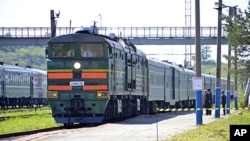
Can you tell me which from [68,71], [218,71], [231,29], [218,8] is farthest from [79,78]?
[231,29]

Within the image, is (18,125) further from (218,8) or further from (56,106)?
(218,8)

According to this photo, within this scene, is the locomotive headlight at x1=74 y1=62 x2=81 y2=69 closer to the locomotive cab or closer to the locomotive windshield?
the locomotive cab

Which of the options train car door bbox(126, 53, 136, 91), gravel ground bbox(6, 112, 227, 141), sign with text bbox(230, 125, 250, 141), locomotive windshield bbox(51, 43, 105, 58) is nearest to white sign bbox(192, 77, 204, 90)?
gravel ground bbox(6, 112, 227, 141)

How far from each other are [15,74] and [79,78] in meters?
31.5

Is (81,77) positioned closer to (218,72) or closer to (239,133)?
(218,72)

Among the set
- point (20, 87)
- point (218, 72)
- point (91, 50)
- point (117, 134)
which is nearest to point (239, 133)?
point (117, 134)

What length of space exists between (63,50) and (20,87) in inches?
1278

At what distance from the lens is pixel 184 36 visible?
87250 mm

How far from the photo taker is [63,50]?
1234 inches

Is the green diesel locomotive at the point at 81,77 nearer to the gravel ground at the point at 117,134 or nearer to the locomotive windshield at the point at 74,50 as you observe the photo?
the locomotive windshield at the point at 74,50

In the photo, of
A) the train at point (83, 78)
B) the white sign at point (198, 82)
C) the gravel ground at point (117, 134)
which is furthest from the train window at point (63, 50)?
the white sign at point (198, 82)

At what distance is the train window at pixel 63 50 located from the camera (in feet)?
103

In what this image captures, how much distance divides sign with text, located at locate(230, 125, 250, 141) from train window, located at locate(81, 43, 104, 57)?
56.8 ft

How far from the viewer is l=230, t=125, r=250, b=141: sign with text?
14.0 m
